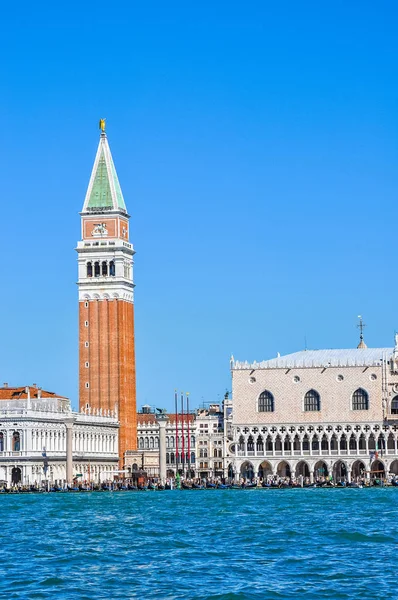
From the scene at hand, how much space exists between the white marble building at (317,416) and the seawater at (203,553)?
48228mm

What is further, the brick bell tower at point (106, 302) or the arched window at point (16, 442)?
the brick bell tower at point (106, 302)

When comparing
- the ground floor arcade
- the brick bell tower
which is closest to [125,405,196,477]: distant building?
the brick bell tower

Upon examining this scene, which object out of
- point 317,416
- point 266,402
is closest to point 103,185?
point 266,402

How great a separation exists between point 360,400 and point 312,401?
412 cm

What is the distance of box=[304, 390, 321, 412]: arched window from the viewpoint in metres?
124

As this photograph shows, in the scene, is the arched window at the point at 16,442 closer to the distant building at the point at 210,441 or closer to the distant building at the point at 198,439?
the distant building at the point at 198,439

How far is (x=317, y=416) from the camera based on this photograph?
124000mm

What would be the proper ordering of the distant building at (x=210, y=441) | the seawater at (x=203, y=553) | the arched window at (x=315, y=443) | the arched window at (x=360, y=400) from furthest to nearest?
the distant building at (x=210, y=441) → the arched window at (x=315, y=443) → the arched window at (x=360, y=400) → the seawater at (x=203, y=553)

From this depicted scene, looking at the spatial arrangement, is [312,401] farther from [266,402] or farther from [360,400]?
[360,400]

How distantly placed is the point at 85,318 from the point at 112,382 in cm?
700

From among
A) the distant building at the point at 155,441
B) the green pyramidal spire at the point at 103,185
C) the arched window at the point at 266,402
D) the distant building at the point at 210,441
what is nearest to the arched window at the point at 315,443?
the arched window at the point at 266,402

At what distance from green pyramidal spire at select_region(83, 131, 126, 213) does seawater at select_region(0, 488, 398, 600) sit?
235 ft

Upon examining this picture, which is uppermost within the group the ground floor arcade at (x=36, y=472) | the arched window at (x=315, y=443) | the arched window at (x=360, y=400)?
the arched window at (x=360, y=400)

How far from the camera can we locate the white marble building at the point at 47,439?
122250 mm
